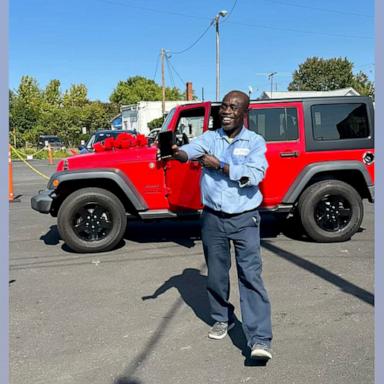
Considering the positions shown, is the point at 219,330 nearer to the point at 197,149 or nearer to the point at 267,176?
the point at 197,149

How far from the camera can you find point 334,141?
671cm

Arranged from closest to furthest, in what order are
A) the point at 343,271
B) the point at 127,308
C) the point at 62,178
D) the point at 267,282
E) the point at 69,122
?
the point at 127,308 → the point at 267,282 → the point at 343,271 → the point at 62,178 → the point at 69,122

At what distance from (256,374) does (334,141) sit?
13.7 ft

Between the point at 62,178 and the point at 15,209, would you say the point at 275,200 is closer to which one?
the point at 62,178

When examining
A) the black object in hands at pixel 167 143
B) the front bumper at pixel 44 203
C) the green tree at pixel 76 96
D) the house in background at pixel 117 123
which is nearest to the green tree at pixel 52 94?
the green tree at pixel 76 96

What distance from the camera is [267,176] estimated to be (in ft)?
21.7

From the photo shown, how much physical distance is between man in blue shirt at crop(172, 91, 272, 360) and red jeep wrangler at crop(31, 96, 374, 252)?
2719mm

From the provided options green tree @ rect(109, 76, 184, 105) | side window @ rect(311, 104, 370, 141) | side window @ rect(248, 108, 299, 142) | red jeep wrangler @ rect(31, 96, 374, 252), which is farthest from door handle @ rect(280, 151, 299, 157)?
green tree @ rect(109, 76, 184, 105)

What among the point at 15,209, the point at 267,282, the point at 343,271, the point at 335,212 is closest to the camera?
the point at 267,282

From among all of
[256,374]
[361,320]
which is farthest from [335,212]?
[256,374]

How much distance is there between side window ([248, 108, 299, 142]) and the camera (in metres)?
6.64

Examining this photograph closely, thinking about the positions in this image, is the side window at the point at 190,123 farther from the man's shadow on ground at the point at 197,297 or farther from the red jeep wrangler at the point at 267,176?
the man's shadow on ground at the point at 197,297

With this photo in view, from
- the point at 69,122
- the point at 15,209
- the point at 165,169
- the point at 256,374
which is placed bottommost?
the point at 256,374

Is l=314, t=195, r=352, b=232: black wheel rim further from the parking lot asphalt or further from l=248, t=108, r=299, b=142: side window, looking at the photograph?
l=248, t=108, r=299, b=142: side window
